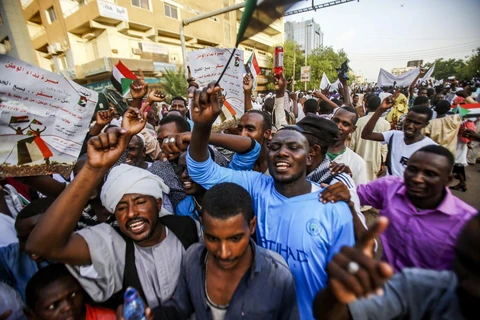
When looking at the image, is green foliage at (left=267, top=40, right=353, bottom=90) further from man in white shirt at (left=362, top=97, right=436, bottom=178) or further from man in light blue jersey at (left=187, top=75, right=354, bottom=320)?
man in light blue jersey at (left=187, top=75, right=354, bottom=320)

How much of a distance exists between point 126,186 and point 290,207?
1085 millimetres

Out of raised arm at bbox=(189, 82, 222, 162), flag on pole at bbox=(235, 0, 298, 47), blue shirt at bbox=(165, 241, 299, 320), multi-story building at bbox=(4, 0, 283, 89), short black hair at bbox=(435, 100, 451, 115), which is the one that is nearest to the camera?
flag on pole at bbox=(235, 0, 298, 47)

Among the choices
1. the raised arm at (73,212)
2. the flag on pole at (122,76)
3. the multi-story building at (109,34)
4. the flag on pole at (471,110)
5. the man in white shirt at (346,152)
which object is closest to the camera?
the raised arm at (73,212)

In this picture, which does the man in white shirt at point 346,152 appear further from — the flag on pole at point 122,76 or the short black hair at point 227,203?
the flag on pole at point 122,76

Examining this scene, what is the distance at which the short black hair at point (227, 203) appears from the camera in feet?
4.22

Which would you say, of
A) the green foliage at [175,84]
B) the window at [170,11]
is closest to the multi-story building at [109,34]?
the window at [170,11]

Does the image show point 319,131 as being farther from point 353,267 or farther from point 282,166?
point 353,267

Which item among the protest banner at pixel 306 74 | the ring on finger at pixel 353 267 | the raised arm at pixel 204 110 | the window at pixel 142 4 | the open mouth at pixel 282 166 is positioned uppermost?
the window at pixel 142 4

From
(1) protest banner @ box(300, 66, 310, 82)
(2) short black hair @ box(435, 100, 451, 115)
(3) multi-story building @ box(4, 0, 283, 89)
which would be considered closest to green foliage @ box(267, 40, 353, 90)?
(3) multi-story building @ box(4, 0, 283, 89)

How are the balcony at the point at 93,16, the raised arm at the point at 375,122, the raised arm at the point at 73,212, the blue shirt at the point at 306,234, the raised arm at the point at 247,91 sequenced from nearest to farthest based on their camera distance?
the raised arm at the point at 73,212 < the blue shirt at the point at 306,234 < the raised arm at the point at 375,122 < the raised arm at the point at 247,91 < the balcony at the point at 93,16

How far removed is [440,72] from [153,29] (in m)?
55.5

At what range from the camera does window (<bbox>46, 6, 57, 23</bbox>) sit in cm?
1983

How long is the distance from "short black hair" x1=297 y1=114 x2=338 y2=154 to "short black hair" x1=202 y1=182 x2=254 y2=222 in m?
0.95

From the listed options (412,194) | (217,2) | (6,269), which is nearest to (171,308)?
(6,269)
